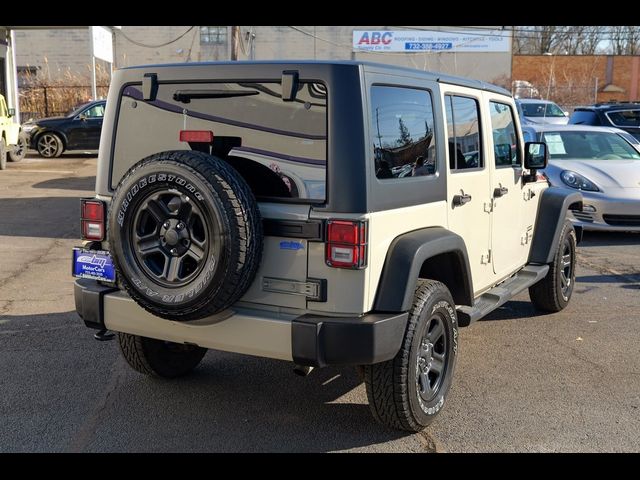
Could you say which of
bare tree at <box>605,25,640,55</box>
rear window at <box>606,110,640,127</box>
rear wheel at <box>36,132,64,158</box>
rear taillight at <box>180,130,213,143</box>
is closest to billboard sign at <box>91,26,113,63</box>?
rear wheel at <box>36,132,64,158</box>

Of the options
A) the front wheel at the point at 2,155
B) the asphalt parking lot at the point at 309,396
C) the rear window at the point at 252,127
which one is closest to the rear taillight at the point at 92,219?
the rear window at the point at 252,127

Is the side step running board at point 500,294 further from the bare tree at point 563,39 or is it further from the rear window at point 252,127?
the bare tree at point 563,39

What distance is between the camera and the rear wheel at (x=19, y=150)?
61.2 ft

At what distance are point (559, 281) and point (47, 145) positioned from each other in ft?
57.5

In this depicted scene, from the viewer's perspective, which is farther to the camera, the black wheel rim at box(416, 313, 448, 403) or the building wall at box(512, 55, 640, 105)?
the building wall at box(512, 55, 640, 105)

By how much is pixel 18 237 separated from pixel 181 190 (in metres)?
6.94

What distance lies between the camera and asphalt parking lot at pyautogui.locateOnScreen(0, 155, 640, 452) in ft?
12.9

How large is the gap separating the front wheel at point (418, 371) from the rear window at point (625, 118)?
13.4 m

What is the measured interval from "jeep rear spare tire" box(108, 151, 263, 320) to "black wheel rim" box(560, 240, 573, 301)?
382cm

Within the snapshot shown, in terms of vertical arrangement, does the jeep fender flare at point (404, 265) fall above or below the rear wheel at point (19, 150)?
below

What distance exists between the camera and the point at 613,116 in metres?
16.1

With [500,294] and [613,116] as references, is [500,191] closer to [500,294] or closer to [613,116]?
[500,294]

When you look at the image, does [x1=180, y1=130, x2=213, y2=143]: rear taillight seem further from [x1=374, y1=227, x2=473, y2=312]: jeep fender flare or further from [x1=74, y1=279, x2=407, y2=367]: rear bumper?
[x1=374, y1=227, x2=473, y2=312]: jeep fender flare
